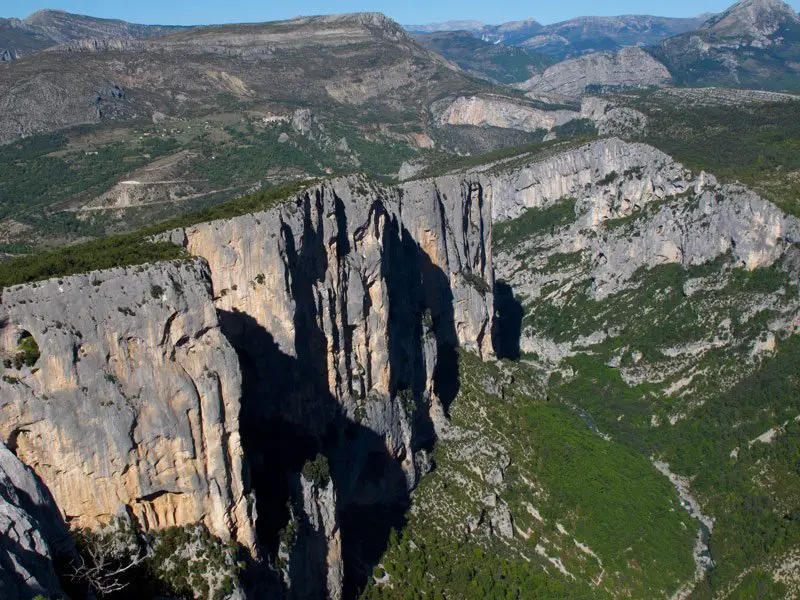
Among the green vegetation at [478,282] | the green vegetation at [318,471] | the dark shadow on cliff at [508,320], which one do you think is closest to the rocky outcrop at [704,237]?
the dark shadow on cliff at [508,320]

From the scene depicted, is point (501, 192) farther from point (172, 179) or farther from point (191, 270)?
point (191, 270)

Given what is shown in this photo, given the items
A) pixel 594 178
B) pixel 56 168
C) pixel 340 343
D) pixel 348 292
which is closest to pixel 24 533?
pixel 340 343

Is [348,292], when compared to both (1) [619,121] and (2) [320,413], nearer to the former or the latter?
(2) [320,413]

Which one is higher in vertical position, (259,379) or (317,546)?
(259,379)

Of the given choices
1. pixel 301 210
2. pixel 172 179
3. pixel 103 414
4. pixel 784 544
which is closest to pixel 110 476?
pixel 103 414

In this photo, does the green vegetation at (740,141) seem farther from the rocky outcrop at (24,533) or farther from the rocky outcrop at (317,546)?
the rocky outcrop at (24,533)
